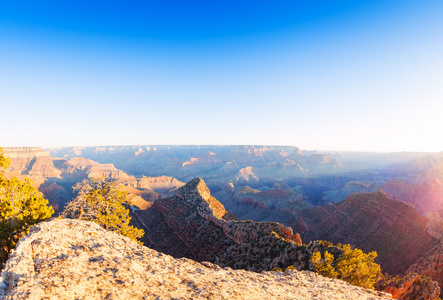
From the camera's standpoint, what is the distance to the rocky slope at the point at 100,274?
6531mm

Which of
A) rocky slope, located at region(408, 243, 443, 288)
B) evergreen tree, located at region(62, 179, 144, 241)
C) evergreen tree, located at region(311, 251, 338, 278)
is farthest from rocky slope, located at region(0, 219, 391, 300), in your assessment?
rocky slope, located at region(408, 243, 443, 288)

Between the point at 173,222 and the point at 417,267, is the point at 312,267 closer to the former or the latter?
the point at 417,267

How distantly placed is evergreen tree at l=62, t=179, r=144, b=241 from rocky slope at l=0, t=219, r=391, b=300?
391 inches

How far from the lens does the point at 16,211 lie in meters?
14.9

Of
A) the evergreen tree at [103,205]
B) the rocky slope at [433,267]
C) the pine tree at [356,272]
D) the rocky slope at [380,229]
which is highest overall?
the evergreen tree at [103,205]

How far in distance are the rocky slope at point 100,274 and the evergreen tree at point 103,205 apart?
32.6 feet

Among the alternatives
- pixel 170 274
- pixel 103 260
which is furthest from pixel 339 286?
pixel 103 260

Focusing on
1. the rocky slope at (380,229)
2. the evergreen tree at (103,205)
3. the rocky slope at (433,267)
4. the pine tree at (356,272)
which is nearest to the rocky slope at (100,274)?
the evergreen tree at (103,205)

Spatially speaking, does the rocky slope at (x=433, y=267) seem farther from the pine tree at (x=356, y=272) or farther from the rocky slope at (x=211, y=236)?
the pine tree at (x=356, y=272)

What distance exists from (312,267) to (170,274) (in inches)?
828

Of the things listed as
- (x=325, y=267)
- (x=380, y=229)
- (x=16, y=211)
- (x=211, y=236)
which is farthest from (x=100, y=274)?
(x=380, y=229)

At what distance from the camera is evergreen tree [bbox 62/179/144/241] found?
65.6 feet

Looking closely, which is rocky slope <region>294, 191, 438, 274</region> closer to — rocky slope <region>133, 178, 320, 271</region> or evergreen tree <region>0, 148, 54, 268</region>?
rocky slope <region>133, 178, 320, 271</region>

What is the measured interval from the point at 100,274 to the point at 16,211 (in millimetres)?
13518
